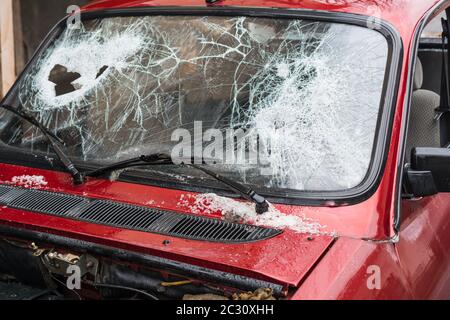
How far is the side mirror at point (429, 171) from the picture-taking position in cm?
240

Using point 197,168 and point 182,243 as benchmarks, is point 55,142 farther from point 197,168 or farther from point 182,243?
point 182,243

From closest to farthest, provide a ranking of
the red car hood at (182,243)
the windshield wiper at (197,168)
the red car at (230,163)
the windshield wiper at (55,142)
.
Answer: the red car hood at (182,243), the red car at (230,163), the windshield wiper at (197,168), the windshield wiper at (55,142)

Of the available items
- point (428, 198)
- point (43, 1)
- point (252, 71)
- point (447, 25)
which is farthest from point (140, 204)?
point (43, 1)

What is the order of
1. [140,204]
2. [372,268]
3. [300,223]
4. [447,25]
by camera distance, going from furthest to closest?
[447,25] → [140,204] → [300,223] → [372,268]

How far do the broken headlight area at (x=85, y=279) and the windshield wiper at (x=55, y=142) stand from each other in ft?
1.17

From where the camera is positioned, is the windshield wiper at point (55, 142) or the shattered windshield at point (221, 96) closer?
the shattered windshield at point (221, 96)

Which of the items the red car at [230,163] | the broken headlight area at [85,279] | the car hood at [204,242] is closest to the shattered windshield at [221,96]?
the red car at [230,163]

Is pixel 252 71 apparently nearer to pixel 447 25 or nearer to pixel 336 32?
pixel 336 32

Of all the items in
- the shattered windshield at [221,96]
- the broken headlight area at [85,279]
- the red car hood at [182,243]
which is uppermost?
the shattered windshield at [221,96]

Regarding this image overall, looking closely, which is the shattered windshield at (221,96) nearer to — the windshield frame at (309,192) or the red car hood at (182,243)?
the windshield frame at (309,192)

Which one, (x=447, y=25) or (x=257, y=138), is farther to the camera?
(x=447, y=25)

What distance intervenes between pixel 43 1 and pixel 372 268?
7.56 metres
